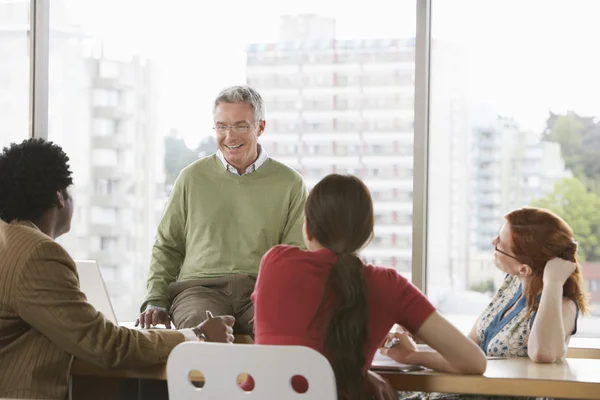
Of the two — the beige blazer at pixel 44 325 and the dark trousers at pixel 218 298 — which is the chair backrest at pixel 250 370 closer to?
the beige blazer at pixel 44 325

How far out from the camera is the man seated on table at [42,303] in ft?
7.31

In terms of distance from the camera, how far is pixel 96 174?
4.30 m

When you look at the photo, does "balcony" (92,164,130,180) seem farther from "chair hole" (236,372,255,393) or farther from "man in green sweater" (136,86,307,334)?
"chair hole" (236,372,255,393)

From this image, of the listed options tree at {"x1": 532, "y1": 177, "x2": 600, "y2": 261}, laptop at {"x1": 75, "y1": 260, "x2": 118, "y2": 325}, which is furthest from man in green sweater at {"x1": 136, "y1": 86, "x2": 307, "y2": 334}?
tree at {"x1": 532, "y1": 177, "x2": 600, "y2": 261}

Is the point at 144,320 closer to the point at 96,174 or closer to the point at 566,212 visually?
the point at 96,174

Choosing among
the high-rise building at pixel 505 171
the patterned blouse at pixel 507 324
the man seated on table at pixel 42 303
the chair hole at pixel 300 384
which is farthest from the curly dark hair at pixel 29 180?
the high-rise building at pixel 505 171

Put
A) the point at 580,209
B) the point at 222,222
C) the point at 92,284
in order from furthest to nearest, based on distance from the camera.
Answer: the point at 580,209, the point at 222,222, the point at 92,284

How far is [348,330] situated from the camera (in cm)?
205

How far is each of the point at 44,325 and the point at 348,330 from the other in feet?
2.60

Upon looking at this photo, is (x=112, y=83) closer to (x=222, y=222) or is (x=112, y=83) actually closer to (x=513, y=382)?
(x=222, y=222)

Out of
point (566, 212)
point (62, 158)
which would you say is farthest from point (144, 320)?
point (566, 212)

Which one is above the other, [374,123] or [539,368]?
[374,123]

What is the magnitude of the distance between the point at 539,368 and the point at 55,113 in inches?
115

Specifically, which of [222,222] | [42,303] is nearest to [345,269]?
[42,303]
